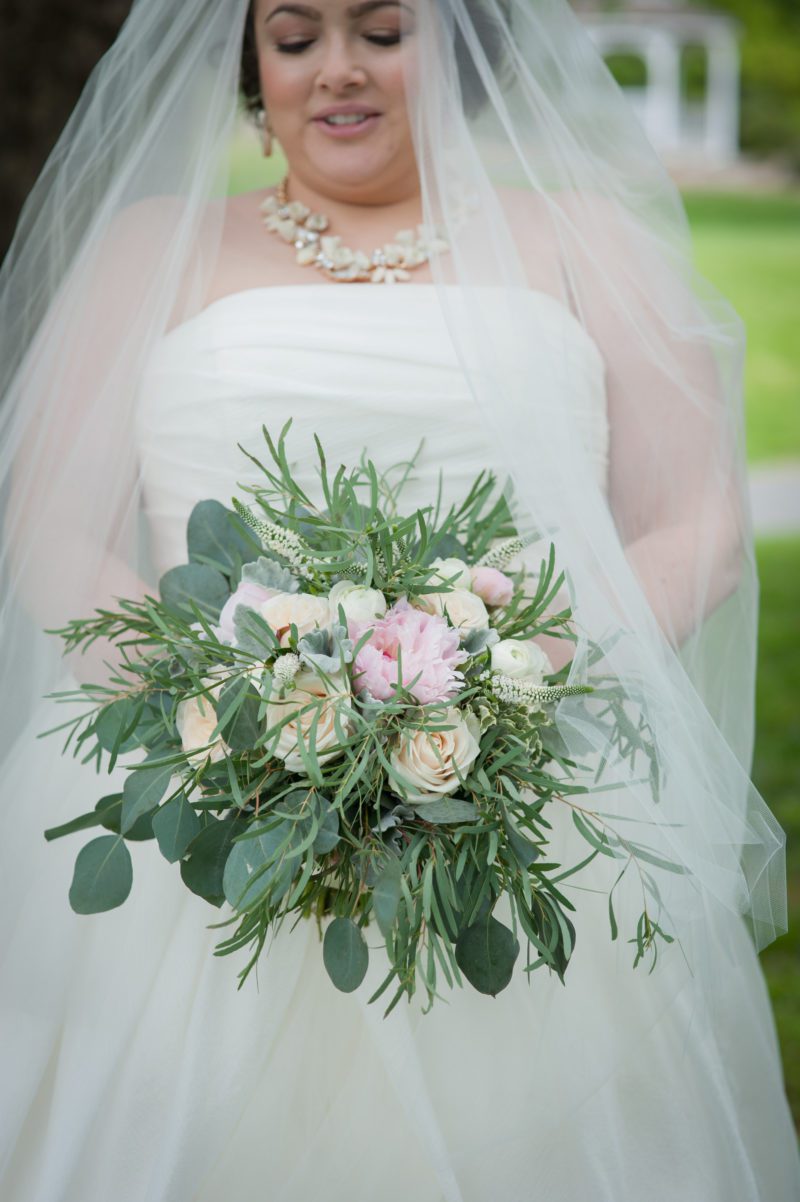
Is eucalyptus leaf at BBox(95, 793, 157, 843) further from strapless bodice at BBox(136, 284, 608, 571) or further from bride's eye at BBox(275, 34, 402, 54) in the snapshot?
bride's eye at BBox(275, 34, 402, 54)

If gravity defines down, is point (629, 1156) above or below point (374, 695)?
below

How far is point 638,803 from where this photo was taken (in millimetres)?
1722

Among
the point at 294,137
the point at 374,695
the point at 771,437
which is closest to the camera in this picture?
the point at 374,695

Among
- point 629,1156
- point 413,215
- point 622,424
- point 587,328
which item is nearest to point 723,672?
point 622,424

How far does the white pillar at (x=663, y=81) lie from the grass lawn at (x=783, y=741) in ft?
75.1

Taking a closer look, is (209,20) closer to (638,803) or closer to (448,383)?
(448,383)

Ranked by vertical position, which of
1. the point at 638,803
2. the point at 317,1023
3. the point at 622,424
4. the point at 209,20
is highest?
the point at 209,20

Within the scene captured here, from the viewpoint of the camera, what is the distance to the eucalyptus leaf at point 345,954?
165 cm

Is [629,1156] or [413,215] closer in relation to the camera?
[629,1156]

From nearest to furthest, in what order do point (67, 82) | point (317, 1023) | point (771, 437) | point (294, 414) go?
point (317, 1023)
point (294, 414)
point (67, 82)
point (771, 437)

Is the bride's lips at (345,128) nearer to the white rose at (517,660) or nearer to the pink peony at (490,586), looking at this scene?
the pink peony at (490,586)

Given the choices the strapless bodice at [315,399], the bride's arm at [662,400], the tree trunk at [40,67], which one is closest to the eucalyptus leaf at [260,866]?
the strapless bodice at [315,399]

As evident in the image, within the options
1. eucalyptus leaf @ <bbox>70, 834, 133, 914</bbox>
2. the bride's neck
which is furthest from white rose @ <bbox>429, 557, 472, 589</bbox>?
the bride's neck

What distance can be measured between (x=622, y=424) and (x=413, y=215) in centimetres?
55
